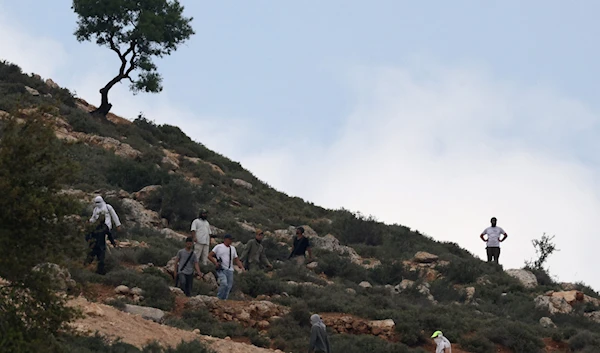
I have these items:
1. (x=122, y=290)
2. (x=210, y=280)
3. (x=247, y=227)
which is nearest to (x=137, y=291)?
(x=122, y=290)

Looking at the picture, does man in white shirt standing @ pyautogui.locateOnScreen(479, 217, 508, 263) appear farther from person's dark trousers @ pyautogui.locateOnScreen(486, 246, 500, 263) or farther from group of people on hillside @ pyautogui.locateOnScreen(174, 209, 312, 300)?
group of people on hillside @ pyautogui.locateOnScreen(174, 209, 312, 300)

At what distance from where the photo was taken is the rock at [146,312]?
1825cm

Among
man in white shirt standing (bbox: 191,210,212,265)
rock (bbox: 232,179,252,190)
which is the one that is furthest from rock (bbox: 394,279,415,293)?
rock (bbox: 232,179,252,190)

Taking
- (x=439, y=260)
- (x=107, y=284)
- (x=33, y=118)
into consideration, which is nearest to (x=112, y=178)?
(x=439, y=260)

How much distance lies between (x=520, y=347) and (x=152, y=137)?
28.3 metres

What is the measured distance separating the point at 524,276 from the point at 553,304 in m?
4.49

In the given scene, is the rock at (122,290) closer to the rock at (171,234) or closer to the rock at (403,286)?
the rock at (171,234)

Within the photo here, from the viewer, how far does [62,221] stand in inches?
457

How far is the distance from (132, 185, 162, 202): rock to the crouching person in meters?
11.9

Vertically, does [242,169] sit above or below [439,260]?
above

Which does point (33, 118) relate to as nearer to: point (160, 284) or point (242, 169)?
point (160, 284)

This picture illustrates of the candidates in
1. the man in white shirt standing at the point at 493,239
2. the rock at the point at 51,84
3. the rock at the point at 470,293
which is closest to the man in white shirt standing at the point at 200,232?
the rock at the point at 470,293

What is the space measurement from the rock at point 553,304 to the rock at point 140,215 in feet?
37.5

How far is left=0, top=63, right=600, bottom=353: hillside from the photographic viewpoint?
64.5 feet
